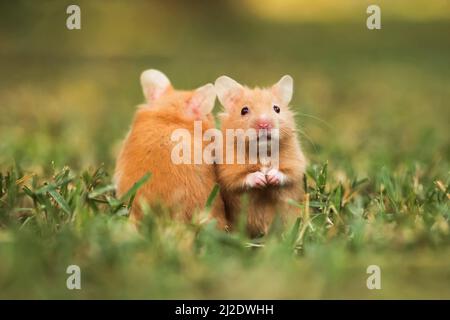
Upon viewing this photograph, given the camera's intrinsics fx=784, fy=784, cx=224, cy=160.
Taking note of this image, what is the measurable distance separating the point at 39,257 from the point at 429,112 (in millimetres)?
5000

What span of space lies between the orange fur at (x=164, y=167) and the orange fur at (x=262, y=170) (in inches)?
3.3

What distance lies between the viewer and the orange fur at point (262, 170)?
11.5ft

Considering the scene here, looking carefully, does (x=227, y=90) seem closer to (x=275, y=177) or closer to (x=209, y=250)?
(x=275, y=177)

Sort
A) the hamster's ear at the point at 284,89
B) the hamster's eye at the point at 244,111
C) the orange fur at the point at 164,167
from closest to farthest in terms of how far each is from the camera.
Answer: the orange fur at the point at 164,167, the hamster's eye at the point at 244,111, the hamster's ear at the point at 284,89

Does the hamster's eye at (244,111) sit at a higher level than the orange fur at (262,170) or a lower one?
higher

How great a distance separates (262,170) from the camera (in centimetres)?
351

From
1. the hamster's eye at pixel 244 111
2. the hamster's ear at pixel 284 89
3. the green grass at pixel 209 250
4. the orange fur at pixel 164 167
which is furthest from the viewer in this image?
the hamster's ear at pixel 284 89

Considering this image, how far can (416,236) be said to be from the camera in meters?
3.25

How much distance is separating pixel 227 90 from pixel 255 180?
50 cm

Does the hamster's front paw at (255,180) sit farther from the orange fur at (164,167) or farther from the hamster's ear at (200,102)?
the hamster's ear at (200,102)

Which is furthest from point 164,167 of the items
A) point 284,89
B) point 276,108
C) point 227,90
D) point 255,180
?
point 284,89

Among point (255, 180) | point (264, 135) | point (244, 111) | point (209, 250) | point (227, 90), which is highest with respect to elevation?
point (227, 90)

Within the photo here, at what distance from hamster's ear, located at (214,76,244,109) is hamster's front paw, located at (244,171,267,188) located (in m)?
0.41

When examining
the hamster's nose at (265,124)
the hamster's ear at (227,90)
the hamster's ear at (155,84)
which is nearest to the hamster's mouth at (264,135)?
the hamster's nose at (265,124)
